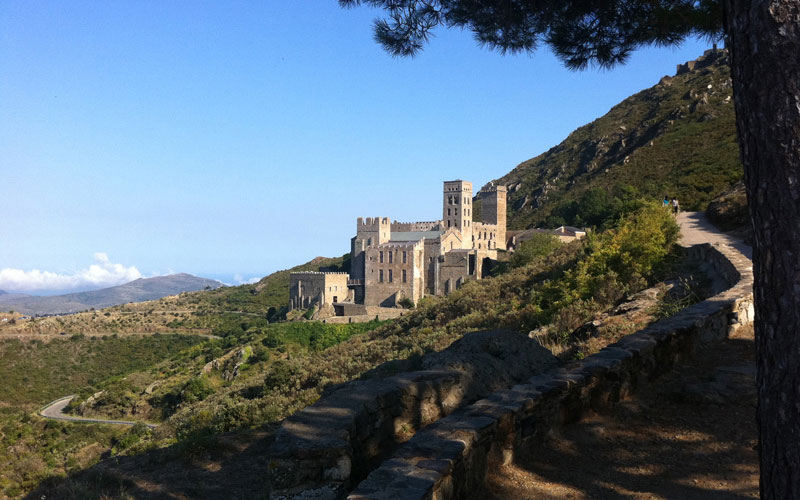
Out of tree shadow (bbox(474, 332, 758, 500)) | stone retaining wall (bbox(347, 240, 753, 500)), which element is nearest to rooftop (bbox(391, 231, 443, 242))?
stone retaining wall (bbox(347, 240, 753, 500))

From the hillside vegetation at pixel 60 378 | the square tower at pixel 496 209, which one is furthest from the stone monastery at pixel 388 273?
the hillside vegetation at pixel 60 378

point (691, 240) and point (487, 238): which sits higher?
point (487, 238)

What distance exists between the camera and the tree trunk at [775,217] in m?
3.07

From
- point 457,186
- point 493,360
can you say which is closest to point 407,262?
point 457,186

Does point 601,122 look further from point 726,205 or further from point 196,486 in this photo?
point 196,486

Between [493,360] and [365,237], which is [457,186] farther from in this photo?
[493,360]

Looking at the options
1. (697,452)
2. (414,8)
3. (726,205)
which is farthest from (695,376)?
(726,205)

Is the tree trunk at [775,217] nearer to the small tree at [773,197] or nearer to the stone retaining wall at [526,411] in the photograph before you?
the small tree at [773,197]

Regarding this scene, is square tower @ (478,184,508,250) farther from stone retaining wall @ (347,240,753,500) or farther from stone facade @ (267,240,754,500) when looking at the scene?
stone facade @ (267,240,754,500)

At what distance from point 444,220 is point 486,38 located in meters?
A: 59.7

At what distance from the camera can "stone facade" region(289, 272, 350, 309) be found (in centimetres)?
5481

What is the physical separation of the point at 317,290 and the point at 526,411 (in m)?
50.8

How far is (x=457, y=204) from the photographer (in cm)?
7062

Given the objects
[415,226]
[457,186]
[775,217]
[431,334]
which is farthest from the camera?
[457,186]
